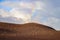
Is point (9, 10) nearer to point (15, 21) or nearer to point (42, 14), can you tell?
point (15, 21)

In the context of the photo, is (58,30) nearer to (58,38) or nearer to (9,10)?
(58,38)

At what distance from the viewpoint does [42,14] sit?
72cm

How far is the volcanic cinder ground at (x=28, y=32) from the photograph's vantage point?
0.61 metres

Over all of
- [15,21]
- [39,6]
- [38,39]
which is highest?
[39,6]


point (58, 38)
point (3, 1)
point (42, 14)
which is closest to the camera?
point (58, 38)

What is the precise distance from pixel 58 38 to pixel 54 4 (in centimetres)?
30

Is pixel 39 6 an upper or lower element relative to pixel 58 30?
upper

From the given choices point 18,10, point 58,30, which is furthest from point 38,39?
point 18,10

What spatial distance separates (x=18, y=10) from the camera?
0.74 metres

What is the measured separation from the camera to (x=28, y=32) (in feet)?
2.04

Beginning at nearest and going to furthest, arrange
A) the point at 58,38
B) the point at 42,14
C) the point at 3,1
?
the point at 58,38, the point at 42,14, the point at 3,1

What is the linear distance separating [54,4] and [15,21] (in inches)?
12.7

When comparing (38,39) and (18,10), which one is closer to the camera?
(38,39)

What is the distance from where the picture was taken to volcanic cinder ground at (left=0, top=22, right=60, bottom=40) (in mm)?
610
